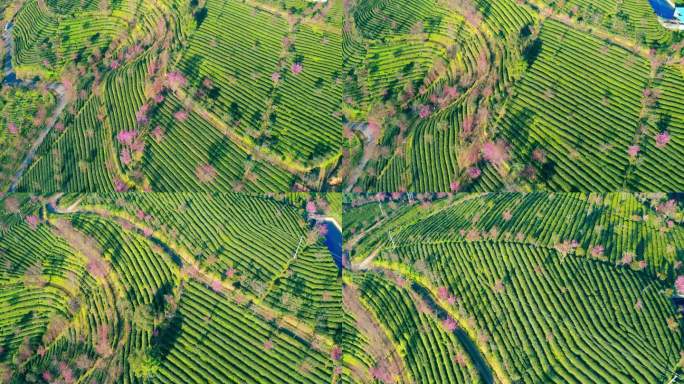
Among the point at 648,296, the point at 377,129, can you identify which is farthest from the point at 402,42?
the point at 648,296

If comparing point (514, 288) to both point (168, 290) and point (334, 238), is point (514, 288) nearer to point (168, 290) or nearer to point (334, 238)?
point (334, 238)

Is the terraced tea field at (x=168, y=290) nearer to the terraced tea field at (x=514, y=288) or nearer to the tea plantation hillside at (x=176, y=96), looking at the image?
the tea plantation hillside at (x=176, y=96)

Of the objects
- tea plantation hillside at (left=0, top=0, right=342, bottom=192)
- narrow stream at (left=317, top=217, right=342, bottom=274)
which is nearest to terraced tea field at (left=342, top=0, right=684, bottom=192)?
narrow stream at (left=317, top=217, right=342, bottom=274)

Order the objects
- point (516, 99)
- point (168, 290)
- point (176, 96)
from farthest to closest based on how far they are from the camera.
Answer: point (176, 96)
point (516, 99)
point (168, 290)

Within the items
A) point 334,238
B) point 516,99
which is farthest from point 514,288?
point 516,99

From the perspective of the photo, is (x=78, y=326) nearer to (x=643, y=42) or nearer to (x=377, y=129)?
(x=377, y=129)

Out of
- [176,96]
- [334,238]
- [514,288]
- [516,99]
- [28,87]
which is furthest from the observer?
[28,87]
